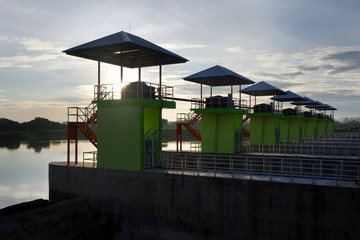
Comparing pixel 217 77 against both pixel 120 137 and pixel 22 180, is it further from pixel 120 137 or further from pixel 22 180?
pixel 22 180

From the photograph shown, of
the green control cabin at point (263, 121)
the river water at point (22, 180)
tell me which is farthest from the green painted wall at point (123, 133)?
the river water at point (22, 180)

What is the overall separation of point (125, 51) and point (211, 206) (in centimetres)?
1007

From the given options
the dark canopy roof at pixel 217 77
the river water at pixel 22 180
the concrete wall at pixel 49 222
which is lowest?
the river water at pixel 22 180

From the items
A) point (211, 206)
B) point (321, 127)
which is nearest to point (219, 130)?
point (211, 206)

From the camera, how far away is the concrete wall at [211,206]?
1222cm

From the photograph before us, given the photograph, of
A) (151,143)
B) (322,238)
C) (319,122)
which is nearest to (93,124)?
(151,143)

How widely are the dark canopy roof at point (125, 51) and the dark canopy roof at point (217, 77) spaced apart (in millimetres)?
4756

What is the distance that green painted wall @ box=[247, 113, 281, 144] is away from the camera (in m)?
29.6

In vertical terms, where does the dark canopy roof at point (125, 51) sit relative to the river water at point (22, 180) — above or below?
above

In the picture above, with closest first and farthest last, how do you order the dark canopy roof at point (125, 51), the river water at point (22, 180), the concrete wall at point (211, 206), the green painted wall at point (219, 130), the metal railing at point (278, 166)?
the concrete wall at point (211, 206), the metal railing at point (278, 166), the dark canopy roof at point (125, 51), the green painted wall at point (219, 130), the river water at point (22, 180)

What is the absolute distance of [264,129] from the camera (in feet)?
98.1

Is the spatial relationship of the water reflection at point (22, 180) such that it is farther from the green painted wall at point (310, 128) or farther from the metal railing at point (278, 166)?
the green painted wall at point (310, 128)

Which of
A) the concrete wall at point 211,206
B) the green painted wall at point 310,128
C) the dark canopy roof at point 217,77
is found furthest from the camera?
the green painted wall at point 310,128

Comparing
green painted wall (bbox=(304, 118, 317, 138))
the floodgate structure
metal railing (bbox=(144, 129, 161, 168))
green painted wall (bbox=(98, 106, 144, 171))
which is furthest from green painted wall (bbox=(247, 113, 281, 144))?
green painted wall (bbox=(304, 118, 317, 138))
